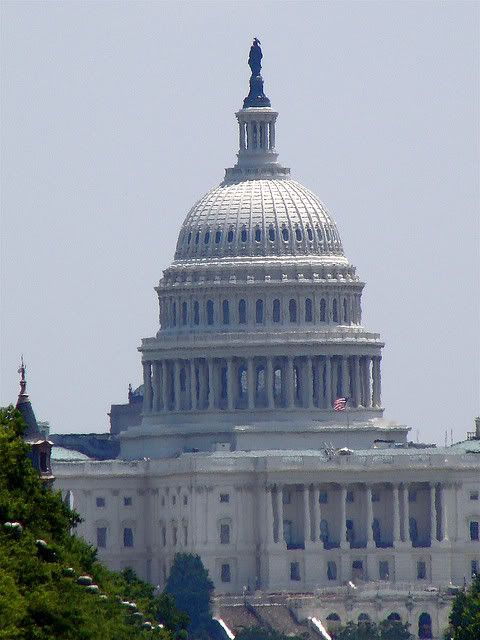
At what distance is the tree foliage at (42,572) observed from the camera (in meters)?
129

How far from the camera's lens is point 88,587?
463 feet

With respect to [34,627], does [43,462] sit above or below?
above

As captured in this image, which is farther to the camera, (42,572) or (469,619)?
(469,619)

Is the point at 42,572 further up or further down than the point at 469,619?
further down

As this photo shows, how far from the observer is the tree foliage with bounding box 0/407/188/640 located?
12900 centimetres

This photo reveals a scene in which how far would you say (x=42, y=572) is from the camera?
13350cm

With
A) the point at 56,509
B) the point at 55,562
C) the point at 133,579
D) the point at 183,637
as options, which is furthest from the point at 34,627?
the point at 133,579

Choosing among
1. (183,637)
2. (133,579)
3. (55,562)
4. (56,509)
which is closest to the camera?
(55,562)

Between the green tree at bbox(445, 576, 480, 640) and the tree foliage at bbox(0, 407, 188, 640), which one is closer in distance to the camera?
the tree foliage at bbox(0, 407, 188, 640)

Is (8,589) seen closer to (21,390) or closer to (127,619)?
(127,619)

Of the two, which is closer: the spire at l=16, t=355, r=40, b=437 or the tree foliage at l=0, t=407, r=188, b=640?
the tree foliage at l=0, t=407, r=188, b=640

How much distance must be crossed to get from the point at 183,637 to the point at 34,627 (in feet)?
132

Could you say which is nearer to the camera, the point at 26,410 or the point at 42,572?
the point at 42,572

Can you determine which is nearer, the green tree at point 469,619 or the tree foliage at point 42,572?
the tree foliage at point 42,572
